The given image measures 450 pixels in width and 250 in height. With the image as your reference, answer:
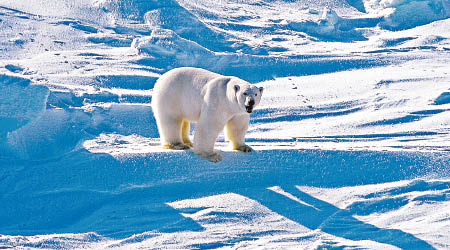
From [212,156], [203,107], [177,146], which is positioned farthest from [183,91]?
[212,156]

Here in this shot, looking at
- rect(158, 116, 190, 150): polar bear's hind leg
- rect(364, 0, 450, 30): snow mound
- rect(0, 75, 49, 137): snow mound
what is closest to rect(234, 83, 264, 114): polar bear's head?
rect(158, 116, 190, 150): polar bear's hind leg

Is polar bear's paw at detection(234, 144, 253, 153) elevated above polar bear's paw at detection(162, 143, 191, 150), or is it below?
above

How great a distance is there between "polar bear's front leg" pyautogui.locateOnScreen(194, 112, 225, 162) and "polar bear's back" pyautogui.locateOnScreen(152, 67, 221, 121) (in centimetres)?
26

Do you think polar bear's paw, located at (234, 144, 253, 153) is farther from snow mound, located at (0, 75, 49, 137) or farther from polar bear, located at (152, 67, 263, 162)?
snow mound, located at (0, 75, 49, 137)

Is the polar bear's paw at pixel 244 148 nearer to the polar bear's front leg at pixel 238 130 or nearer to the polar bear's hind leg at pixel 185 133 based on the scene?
the polar bear's front leg at pixel 238 130

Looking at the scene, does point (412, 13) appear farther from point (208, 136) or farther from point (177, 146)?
point (208, 136)

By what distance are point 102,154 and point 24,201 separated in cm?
101

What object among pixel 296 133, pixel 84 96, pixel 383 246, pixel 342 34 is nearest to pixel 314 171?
pixel 383 246

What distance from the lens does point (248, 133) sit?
29.9 ft

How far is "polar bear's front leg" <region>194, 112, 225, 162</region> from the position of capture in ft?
22.5

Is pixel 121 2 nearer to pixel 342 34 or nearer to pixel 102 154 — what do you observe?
pixel 342 34

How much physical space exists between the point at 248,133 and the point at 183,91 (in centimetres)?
209

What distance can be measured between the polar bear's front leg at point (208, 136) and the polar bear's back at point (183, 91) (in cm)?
26

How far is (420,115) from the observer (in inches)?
369
